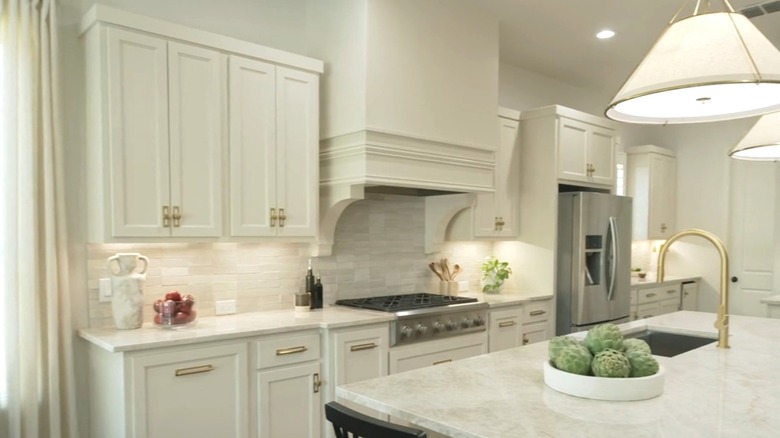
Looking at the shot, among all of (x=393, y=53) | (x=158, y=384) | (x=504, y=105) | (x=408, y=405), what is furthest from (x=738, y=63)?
(x=504, y=105)

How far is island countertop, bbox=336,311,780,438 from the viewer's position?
1349 millimetres

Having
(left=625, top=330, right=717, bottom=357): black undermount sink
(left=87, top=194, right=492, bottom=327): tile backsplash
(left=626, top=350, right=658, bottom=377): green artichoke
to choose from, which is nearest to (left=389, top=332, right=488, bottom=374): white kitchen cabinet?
(left=87, top=194, right=492, bottom=327): tile backsplash

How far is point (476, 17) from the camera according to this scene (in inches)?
151

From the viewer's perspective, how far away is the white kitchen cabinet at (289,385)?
276 cm

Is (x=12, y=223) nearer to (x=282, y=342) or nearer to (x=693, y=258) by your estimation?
(x=282, y=342)

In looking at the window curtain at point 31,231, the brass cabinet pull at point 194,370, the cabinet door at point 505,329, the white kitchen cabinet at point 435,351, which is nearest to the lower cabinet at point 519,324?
the cabinet door at point 505,329

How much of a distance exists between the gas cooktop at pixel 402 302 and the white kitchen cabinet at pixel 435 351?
23cm

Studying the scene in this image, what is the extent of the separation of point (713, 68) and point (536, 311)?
3.10 metres

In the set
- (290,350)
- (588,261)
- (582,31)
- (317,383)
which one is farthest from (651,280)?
(290,350)

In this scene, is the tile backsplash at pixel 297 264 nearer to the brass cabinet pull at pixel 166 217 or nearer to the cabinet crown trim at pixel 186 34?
the brass cabinet pull at pixel 166 217

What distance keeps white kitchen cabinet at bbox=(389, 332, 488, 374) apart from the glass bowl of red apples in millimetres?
1173

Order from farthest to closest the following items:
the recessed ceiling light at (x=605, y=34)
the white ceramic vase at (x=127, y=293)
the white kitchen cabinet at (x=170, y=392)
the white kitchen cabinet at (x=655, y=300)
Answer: the white kitchen cabinet at (x=655, y=300)
the recessed ceiling light at (x=605, y=34)
the white ceramic vase at (x=127, y=293)
the white kitchen cabinet at (x=170, y=392)

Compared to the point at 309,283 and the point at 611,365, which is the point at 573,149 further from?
the point at 611,365

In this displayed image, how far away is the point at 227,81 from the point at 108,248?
1.08 m
